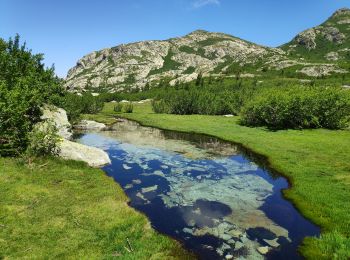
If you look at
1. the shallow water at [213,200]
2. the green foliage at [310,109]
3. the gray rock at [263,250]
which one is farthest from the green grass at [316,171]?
the green foliage at [310,109]

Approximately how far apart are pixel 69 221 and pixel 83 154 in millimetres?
19705

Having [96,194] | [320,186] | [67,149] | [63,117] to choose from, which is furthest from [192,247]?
[63,117]

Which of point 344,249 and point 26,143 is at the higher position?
point 26,143

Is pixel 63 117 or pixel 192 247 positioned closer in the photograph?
pixel 192 247

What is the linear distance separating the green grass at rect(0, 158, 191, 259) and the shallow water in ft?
7.44

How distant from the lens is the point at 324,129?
262 ft

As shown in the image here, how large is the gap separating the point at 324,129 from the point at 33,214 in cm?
7227

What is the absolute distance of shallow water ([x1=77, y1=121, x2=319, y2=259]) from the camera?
23.4 metres

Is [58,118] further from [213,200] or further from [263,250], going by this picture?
[263,250]

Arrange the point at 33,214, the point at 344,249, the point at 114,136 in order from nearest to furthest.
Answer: the point at 344,249 → the point at 33,214 → the point at 114,136

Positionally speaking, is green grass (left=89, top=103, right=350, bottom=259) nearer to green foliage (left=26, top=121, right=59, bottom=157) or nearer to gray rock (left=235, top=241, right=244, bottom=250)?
gray rock (left=235, top=241, right=244, bottom=250)

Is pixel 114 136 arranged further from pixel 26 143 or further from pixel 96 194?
pixel 96 194

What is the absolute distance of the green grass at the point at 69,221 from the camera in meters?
20.3

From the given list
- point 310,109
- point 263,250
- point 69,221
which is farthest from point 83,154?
point 310,109
